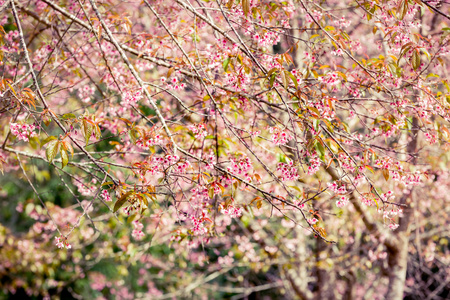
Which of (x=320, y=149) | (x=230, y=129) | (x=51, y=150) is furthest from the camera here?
(x=230, y=129)

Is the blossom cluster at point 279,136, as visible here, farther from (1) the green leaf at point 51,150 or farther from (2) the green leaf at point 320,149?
(1) the green leaf at point 51,150

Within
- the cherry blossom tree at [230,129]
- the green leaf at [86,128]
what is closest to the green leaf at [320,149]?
the cherry blossom tree at [230,129]

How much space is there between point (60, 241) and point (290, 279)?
10.2ft

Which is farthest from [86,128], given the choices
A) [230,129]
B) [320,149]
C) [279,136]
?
[320,149]

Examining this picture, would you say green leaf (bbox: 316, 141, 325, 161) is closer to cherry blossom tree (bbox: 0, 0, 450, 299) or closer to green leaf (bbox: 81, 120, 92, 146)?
cherry blossom tree (bbox: 0, 0, 450, 299)

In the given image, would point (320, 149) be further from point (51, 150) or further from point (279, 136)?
point (51, 150)

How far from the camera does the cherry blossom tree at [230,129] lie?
1.75m

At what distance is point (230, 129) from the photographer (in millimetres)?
1729

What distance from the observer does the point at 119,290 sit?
7.41 meters

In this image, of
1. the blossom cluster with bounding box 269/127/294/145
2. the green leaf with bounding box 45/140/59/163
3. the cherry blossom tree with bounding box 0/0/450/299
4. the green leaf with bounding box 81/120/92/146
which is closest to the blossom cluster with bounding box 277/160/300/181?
the cherry blossom tree with bounding box 0/0/450/299

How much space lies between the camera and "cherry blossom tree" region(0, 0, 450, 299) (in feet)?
5.73

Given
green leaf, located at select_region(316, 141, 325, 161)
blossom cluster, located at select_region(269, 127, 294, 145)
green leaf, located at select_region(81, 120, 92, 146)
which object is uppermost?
green leaf, located at select_region(316, 141, 325, 161)

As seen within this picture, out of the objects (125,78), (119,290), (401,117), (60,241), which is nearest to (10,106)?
(60,241)

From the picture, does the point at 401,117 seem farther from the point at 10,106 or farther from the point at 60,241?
the point at 10,106
